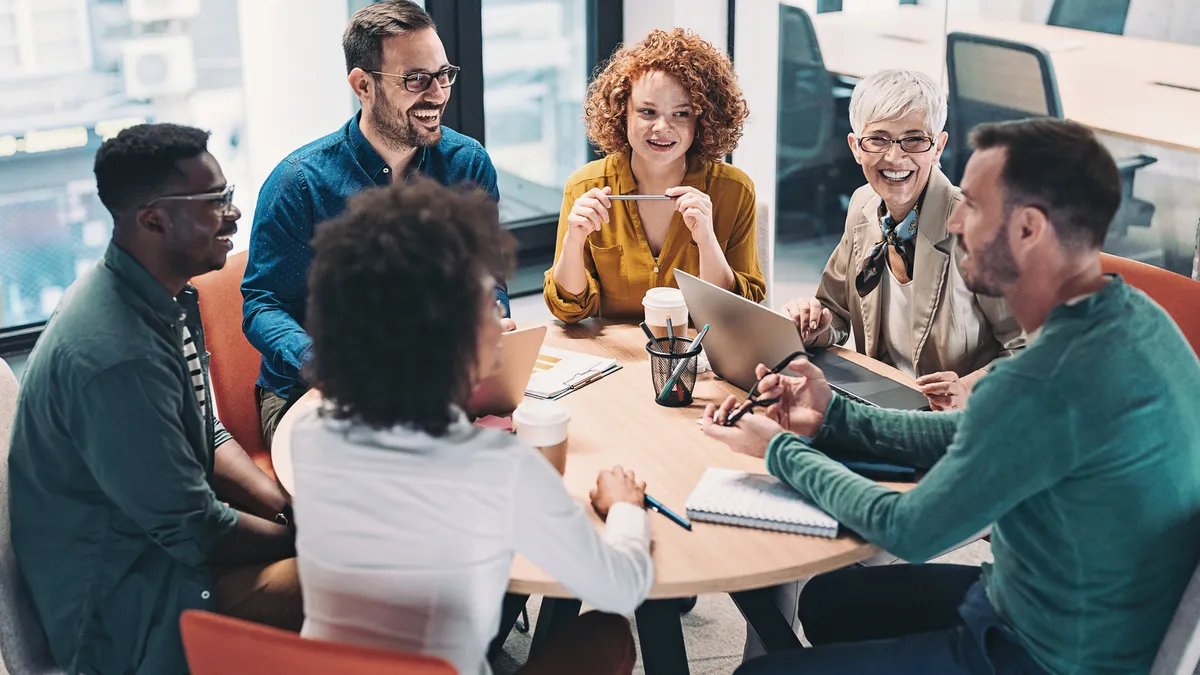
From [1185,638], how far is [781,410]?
690 mm

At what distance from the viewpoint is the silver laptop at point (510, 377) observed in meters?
1.98

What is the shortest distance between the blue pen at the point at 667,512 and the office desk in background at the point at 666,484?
1 cm

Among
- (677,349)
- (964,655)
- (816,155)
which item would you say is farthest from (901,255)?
(816,155)

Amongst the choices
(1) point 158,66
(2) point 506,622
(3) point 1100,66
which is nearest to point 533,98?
(1) point 158,66

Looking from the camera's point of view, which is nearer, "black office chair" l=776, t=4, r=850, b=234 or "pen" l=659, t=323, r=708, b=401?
"pen" l=659, t=323, r=708, b=401

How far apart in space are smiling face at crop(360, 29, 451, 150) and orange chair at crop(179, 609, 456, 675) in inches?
62.6

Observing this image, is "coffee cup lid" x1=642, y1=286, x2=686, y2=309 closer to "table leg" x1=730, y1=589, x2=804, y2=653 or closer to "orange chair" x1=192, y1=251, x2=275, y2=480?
"table leg" x1=730, y1=589, x2=804, y2=653

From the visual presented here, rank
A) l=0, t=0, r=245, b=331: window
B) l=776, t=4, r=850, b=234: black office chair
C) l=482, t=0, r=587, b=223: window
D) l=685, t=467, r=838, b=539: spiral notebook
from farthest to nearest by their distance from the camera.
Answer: l=776, t=4, r=850, b=234: black office chair < l=482, t=0, r=587, b=223: window < l=0, t=0, r=245, b=331: window < l=685, t=467, r=838, b=539: spiral notebook

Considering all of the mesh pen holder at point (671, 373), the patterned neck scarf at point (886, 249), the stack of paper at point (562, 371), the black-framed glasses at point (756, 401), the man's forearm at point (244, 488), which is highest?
the patterned neck scarf at point (886, 249)

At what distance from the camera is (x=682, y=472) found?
191 cm

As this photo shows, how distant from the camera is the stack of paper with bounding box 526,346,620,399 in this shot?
2.24 metres

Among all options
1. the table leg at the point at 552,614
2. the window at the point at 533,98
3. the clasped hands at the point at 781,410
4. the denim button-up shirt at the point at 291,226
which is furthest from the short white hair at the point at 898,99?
the window at the point at 533,98

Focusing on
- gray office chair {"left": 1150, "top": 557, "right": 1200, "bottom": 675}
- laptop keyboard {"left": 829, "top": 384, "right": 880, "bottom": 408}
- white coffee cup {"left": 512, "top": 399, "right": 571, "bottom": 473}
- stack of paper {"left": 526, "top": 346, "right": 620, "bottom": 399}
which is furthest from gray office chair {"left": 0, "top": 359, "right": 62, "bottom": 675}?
gray office chair {"left": 1150, "top": 557, "right": 1200, "bottom": 675}

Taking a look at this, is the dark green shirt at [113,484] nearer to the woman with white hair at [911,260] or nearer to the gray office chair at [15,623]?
the gray office chair at [15,623]
